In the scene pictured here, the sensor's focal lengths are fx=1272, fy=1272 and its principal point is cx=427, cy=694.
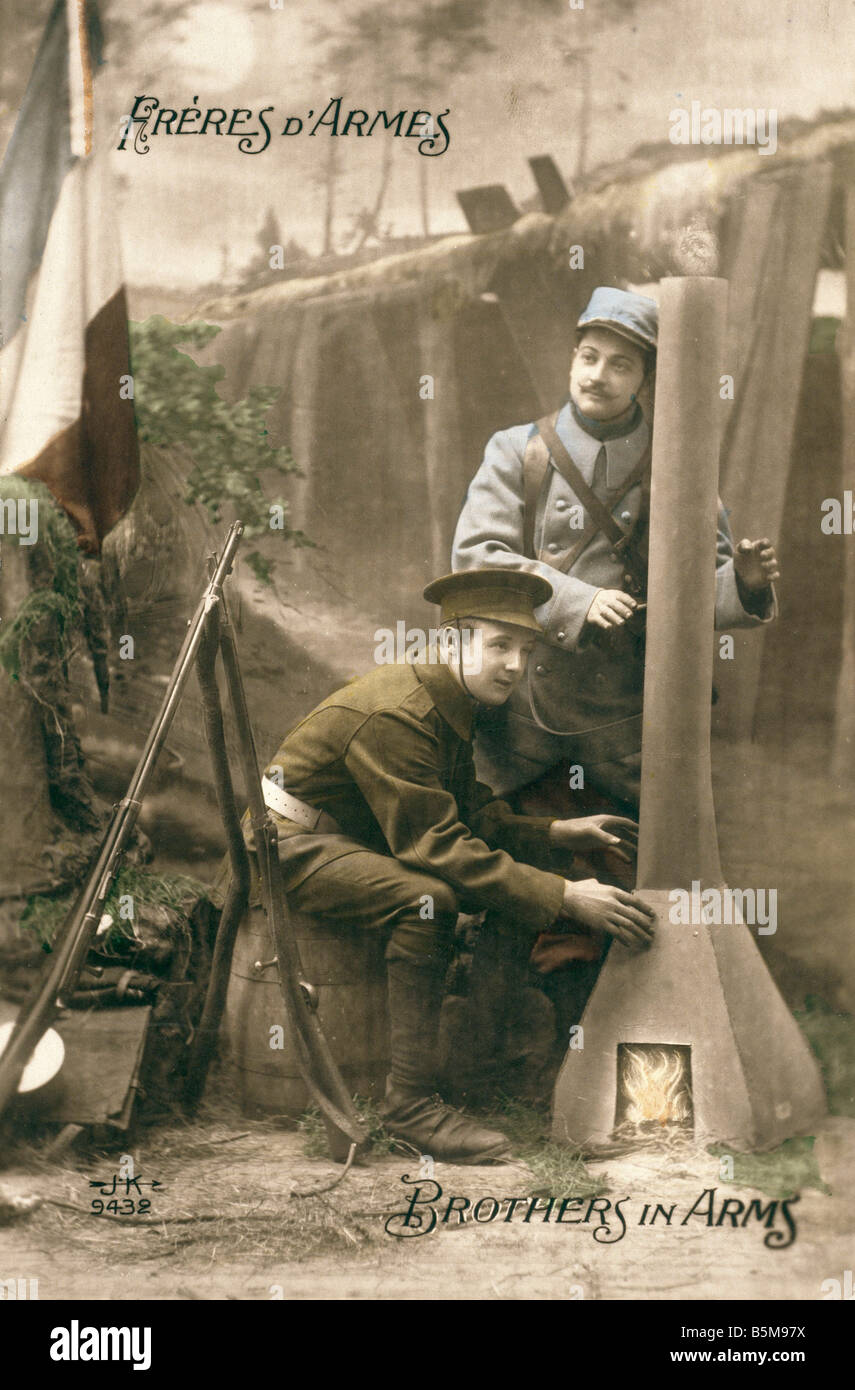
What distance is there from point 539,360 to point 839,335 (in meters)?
1.16

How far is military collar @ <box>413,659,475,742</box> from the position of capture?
466cm

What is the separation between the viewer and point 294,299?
495 centimetres

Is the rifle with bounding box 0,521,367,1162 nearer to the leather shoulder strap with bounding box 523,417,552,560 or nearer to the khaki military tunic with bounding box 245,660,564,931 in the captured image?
the khaki military tunic with bounding box 245,660,564,931

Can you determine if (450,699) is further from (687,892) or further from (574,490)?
(687,892)

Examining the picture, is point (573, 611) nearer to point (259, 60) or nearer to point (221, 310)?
point (221, 310)

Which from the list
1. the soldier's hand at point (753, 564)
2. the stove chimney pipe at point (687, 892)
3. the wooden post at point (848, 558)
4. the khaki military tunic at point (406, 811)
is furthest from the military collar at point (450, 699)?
the wooden post at point (848, 558)

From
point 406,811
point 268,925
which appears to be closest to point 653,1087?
point 406,811

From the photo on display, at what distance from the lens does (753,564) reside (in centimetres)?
476

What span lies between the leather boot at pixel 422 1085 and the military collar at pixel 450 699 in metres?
0.87

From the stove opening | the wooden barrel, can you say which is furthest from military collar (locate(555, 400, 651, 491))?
the stove opening

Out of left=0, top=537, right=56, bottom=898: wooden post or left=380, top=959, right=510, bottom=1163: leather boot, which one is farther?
left=0, top=537, right=56, bottom=898: wooden post

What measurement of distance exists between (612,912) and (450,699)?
3.18 feet

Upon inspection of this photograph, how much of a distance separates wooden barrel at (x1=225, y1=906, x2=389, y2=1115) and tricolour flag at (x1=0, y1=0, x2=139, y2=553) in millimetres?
1684
